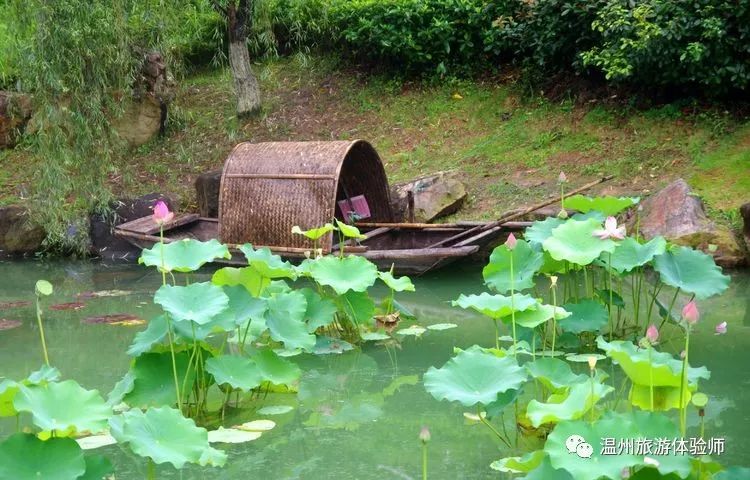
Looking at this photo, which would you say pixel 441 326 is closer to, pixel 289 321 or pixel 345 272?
pixel 345 272

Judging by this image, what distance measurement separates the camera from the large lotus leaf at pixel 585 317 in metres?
5.34

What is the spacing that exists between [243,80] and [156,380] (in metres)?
8.59

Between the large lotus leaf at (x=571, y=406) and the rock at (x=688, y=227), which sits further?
the rock at (x=688, y=227)

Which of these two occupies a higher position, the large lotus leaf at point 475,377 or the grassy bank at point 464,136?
the large lotus leaf at point 475,377

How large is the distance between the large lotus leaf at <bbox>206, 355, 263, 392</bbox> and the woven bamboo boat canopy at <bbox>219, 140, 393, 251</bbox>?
3900 mm

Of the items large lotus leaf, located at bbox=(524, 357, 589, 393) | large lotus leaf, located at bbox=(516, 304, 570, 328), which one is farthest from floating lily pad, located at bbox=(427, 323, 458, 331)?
large lotus leaf, located at bbox=(524, 357, 589, 393)

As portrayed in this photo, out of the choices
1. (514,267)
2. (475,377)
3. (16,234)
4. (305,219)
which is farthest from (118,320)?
(16,234)

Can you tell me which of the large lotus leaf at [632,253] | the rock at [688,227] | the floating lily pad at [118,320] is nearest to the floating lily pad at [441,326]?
the large lotus leaf at [632,253]

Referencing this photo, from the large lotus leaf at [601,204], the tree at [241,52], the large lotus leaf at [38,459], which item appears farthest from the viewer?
the tree at [241,52]

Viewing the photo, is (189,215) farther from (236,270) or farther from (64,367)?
(236,270)

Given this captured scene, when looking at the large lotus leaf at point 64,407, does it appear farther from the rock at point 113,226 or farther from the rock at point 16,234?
the rock at point 16,234

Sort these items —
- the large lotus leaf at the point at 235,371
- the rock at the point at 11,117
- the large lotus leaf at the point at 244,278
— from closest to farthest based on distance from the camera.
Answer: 1. the large lotus leaf at the point at 235,371
2. the large lotus leaf at the point at 244,278
3. the rock at the point at 11,117

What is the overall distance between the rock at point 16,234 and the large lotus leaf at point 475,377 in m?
7.95

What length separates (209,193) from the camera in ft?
34.6
